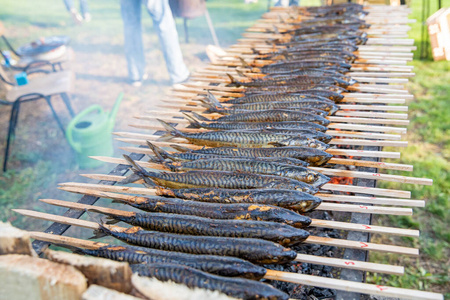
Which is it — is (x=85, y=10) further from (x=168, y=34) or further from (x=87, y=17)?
(x=168, y=34)

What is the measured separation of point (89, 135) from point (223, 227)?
4.82m

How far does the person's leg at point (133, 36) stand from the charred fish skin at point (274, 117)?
6.25 metres

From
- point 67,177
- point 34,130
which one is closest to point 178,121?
point 67,177

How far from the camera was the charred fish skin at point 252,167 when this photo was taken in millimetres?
2783

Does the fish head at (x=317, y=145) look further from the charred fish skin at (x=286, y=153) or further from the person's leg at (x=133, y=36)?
the person's leg at (x=133, y=36)

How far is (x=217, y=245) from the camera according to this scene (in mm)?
2139

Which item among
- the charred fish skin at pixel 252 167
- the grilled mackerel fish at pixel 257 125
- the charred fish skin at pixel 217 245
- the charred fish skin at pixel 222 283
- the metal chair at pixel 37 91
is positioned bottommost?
the charred fish skin at pixel 222 283

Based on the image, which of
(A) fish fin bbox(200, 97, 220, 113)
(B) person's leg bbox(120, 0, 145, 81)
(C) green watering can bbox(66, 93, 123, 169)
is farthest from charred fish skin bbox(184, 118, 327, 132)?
(B) person's leg bbox(120, 0, 145, 81)

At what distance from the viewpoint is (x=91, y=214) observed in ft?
8.84

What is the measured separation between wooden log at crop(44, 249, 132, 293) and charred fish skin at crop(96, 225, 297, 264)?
0.58 metres

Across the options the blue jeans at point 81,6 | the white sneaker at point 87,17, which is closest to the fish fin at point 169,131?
the blue jeans at point 81,6

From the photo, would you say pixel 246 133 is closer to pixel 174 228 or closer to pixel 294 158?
pixel 294 158

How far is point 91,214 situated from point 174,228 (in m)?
0.80

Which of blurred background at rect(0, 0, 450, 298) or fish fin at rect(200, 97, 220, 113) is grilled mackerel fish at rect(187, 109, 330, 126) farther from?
blurred background at rect(0, 0, 450, 298)
